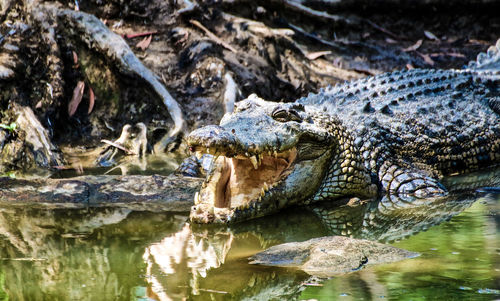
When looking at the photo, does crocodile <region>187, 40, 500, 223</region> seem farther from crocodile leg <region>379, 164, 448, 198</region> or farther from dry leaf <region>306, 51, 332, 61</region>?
dry leaf <region>306, 51, 332, 61</region>

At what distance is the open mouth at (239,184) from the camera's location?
4211 mm

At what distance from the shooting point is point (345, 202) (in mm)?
4965

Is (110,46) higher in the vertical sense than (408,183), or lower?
higher

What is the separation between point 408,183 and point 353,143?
558 mm

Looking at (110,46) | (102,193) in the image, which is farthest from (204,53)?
(102,193)

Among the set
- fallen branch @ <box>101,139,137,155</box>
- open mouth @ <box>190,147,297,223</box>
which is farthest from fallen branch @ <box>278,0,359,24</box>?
open mouth @ <box>190,147,297,223</box>

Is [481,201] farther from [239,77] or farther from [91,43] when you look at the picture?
[91,43]

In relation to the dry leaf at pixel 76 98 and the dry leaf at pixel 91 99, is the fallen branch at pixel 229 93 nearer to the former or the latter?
the dry leaf at pixel 91 99

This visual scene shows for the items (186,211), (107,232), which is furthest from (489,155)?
(107,232)

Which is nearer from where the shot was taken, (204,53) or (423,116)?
(423,116)

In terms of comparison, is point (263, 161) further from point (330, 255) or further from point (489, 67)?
point (489, 67)

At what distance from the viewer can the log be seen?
4.56 m

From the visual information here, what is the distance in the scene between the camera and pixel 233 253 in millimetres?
3479

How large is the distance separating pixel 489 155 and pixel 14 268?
471cm
